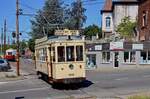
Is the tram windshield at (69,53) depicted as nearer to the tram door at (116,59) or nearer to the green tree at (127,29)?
the tram door at (116,59)

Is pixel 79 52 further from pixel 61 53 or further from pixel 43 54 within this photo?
pixel 43 54

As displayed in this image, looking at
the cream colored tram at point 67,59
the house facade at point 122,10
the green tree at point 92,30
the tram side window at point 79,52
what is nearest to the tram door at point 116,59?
the house facade at point 122,10

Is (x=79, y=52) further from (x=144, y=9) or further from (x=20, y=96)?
(x=144, y=9)

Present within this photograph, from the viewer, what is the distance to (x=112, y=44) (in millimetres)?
59906

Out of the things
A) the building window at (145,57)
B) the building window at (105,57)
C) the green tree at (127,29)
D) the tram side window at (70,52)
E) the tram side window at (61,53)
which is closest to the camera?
the tram side window at (61,53)

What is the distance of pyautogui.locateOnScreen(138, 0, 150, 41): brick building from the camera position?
59906 millimetres

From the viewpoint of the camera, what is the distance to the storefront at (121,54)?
57781mm

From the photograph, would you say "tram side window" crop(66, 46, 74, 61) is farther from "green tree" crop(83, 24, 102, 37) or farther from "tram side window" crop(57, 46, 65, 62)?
"green tree" crop(83, 24, 102, 37)

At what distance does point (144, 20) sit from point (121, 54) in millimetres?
6684

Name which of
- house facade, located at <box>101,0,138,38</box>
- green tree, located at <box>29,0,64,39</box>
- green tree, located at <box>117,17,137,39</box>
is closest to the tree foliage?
green tree, located at <box>29,0,64,39</box>

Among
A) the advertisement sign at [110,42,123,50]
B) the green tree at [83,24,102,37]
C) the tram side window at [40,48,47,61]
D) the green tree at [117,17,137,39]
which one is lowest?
the tram side window at [40,48,47,61]

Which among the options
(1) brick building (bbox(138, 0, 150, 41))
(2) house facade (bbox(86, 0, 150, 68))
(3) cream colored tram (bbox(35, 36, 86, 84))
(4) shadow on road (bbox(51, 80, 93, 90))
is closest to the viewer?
(3) cream colored tram (bbox(35, 36, 86, 84))

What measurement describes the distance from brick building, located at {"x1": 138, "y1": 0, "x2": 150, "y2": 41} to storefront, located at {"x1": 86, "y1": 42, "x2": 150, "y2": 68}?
2520 mm

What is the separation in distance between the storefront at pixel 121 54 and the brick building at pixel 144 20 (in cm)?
252
